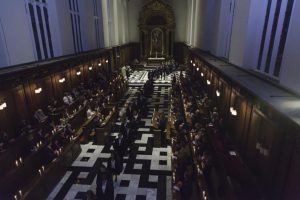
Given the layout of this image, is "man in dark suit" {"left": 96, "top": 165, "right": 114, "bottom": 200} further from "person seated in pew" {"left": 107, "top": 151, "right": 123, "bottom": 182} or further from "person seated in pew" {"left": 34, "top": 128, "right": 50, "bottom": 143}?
"person seated in pew" {"left": 34, "top": 128, "right": 50, "bottom": 143}

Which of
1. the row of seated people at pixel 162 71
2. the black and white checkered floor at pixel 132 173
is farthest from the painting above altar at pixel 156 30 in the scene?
the black and white checkered floor at pixel 132 173

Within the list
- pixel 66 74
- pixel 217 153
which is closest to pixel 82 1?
pixel 66 74

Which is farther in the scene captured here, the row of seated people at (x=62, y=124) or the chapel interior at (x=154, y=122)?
the row of seated people at (x=62, y=124)

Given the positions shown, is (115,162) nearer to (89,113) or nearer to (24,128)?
(24,128)

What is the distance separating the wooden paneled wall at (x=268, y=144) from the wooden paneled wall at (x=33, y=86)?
7.73 metres

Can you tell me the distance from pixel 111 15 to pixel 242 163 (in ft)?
74.7

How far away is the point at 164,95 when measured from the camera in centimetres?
1784

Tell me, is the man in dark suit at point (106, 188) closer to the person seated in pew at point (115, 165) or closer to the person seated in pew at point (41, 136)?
the person seated in pew at point (115, 165)

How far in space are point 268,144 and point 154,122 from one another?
6.59 metres

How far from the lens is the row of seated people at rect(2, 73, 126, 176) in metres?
7.66

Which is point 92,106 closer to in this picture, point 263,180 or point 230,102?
point 230,102

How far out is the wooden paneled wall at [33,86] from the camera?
25.4 feet

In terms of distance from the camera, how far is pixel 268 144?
475cm

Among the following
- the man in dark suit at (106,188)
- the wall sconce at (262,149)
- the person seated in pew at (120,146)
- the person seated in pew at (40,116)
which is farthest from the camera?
the person seated in pew at (40,116)
